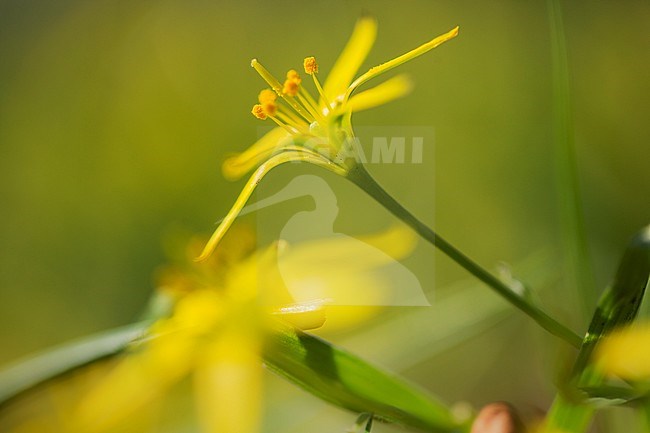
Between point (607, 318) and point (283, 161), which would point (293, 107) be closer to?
point (283, 161)

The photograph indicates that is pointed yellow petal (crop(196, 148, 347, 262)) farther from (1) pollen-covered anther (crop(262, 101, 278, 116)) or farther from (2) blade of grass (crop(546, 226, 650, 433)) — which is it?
(2) blade of grass (crop(546, 226, 650, 433))

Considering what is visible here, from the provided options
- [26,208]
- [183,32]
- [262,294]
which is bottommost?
[262,294]

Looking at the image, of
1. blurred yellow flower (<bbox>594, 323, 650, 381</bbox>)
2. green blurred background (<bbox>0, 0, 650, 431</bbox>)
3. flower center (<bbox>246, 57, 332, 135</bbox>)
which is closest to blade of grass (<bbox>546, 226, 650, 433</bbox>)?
blurred yellow flower (<bbox>594, 323, 650, 381</bbox>)

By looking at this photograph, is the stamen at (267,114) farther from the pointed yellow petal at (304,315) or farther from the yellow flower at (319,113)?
the pointed yellow petal at (304,315)

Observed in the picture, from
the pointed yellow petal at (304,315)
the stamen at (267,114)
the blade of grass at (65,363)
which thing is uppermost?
the stamen at (267,114)

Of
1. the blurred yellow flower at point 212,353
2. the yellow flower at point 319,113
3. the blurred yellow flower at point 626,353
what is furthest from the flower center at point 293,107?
the blurred yellow flower at point 626,353

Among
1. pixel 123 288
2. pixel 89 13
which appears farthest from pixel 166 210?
pixel 89 13

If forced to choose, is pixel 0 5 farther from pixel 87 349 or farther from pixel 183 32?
pixel 87 349
